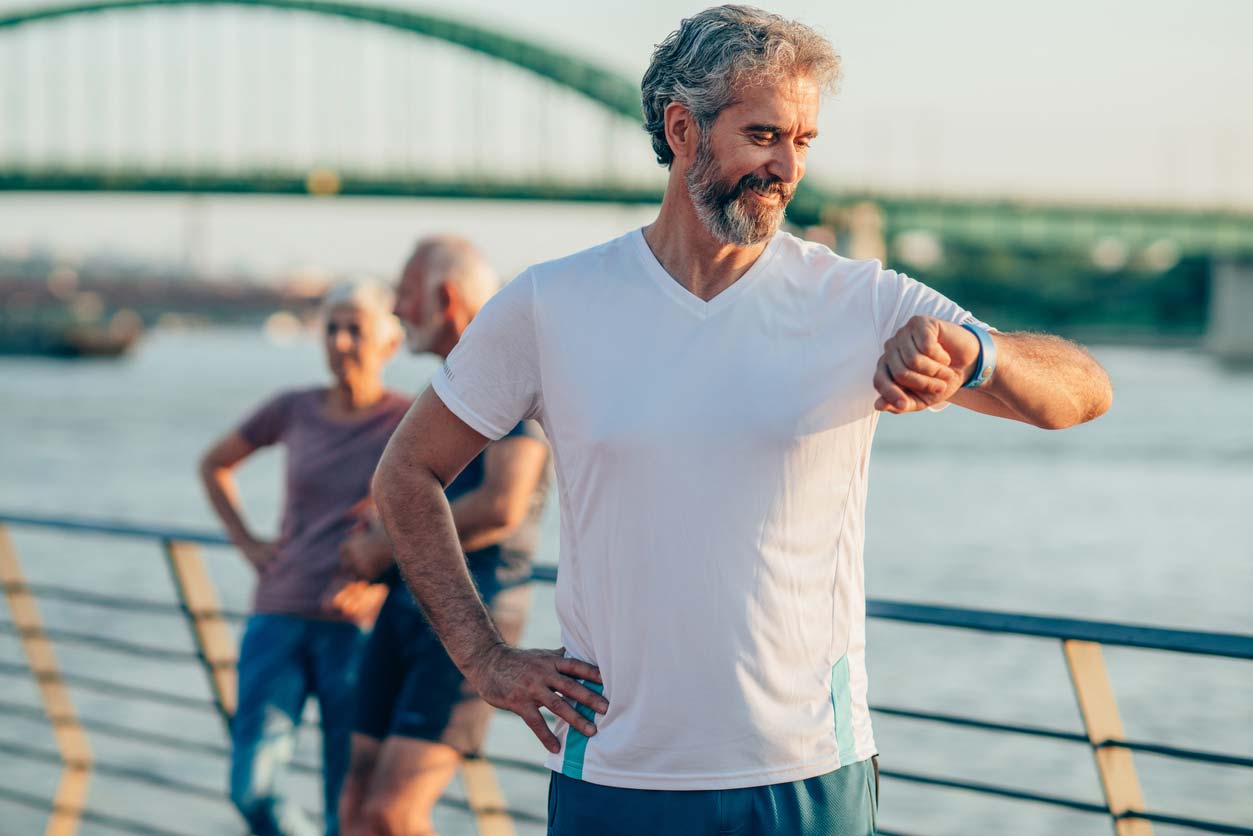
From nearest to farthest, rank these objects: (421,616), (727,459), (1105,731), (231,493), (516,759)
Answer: (727,459), (1105,731), (421,616), (516,759), (231,493)

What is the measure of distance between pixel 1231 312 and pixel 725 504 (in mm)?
47007

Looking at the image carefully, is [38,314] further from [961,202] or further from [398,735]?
[398,735]

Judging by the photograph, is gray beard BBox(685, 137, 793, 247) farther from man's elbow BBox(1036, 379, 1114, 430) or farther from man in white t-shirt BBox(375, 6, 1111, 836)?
man's elbow BBox(1036, 379, 1114, 430)

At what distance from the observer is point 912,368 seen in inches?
56.9

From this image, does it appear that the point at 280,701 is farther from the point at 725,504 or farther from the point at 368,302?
the point at 725,504

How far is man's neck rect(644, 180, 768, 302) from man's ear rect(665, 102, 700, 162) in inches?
1.8

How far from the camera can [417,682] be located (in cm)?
243

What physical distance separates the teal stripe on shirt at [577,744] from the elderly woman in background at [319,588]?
3.87 feet

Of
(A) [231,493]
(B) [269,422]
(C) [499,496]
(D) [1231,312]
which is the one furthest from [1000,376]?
(D) [1231,312]

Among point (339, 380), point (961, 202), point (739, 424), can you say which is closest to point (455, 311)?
point (339, 380)

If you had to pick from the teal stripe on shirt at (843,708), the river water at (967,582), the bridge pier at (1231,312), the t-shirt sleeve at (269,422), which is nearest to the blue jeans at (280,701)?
the t-shirt sleeve at (269,422)

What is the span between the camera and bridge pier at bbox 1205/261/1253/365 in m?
44.2

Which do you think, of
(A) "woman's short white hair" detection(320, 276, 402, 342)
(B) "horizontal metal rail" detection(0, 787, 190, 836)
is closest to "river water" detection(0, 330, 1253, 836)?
(B) "horizontal metal rail" detection(0, 787, 190, 836)

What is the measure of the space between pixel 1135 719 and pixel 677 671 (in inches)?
438
